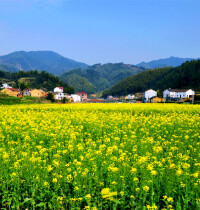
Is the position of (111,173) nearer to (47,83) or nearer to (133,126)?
(133,126)

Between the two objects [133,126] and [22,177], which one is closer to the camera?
[22,177]

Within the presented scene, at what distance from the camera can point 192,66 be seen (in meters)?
166

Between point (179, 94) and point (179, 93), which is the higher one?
point (179, 93)

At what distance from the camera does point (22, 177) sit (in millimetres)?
6648

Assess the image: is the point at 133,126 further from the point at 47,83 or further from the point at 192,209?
the point at 47,83

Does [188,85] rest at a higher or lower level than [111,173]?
higher

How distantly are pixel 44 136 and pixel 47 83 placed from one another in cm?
19312

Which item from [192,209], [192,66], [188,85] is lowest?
[192,209]

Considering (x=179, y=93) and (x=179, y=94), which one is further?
(x=179, y=93)

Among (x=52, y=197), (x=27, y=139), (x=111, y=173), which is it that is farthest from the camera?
(x=27, y=139)

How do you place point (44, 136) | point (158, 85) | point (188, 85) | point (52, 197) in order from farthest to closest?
point (158, 85) < point (188, 85) < point (44, 136) < point (52, 197)

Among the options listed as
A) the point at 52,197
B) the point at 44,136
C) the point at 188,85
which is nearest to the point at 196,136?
the point at 44,136

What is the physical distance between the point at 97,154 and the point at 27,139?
201 inches

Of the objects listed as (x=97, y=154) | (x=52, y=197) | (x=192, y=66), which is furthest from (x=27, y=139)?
(x=192, y=66)
